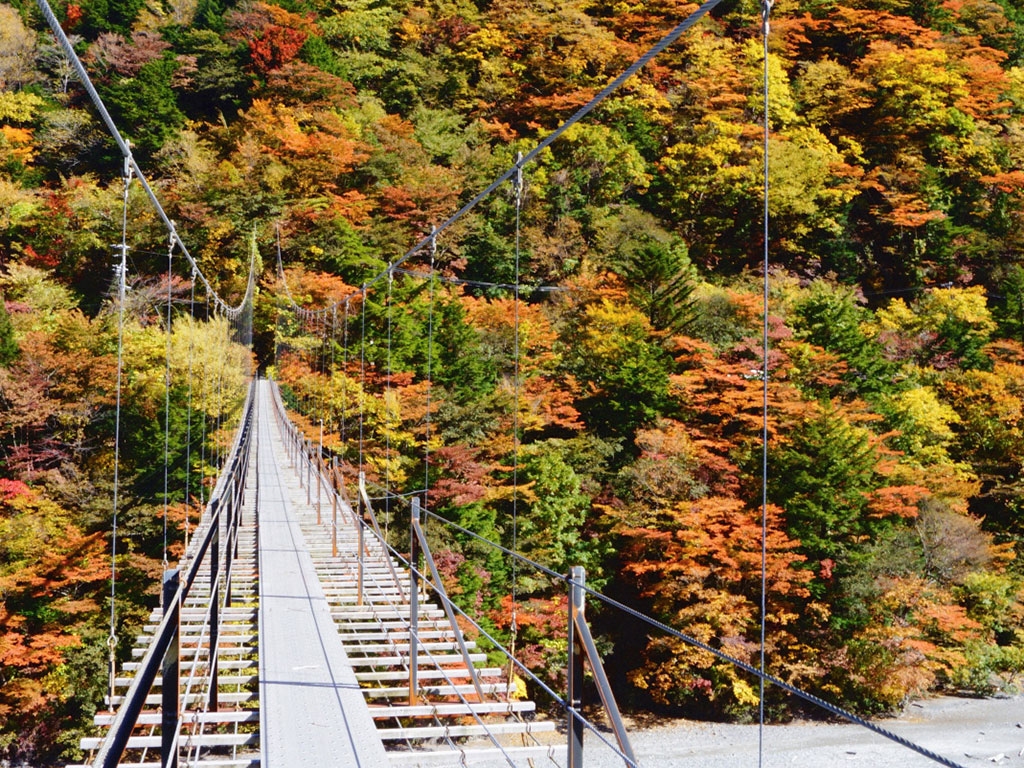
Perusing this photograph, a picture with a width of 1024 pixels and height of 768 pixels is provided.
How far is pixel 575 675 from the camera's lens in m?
2.30

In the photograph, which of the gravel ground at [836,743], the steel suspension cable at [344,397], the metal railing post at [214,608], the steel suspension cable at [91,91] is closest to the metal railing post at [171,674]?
the metal railing post at [214,608]

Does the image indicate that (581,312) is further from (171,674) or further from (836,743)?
(171,674)

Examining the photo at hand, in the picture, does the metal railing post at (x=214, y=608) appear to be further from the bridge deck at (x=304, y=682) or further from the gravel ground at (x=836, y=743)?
the gravel ground at (x=836, y=743)

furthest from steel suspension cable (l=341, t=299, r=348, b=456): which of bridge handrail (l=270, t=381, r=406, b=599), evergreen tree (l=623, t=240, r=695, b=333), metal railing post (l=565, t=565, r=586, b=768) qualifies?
metal railing post (l=565, t=565, r=586, b=768)

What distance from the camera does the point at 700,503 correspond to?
12.8 metres

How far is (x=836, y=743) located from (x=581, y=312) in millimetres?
9518

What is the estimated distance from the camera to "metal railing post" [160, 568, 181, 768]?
1.68 metres

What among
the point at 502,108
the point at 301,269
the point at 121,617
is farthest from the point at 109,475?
the point at 502,108

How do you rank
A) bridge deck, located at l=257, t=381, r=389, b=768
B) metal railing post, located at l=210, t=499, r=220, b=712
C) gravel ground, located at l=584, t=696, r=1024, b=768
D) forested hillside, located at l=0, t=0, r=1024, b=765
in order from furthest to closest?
forested hillside, located at l=0, t=0, r=1024, b=765
gravel ground, located at l=584, t=696, r=1024, b=768
metal railing post, located at l=210, t=499, r=220, b=712
bridge deck, located at l=257, t=381, r=389, b=768

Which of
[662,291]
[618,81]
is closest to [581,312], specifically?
[662,291]

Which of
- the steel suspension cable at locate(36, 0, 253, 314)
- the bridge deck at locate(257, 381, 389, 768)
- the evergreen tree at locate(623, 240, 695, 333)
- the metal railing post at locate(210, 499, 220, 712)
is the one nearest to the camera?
the bridge deck at locate(257, 381, 389, 768)

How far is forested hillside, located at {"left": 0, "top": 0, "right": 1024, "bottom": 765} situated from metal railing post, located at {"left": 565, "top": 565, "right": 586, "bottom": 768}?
866 centimetres

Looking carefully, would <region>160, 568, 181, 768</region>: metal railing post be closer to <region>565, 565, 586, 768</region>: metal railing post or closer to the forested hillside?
<region>565, 565, 586, 768</region>: metal railing post

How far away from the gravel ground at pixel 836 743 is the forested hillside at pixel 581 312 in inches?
23.1
